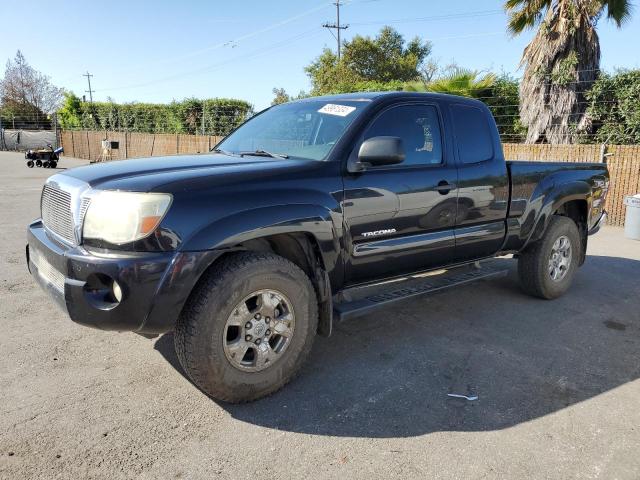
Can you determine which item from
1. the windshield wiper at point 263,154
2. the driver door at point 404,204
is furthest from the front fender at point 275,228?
the windshield wiper at point 263,154

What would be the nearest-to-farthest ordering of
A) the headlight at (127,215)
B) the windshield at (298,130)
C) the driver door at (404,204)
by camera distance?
the headlight at (127,215), the driver door at (404,204), the windshield at (298,130)

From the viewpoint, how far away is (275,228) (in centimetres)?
301

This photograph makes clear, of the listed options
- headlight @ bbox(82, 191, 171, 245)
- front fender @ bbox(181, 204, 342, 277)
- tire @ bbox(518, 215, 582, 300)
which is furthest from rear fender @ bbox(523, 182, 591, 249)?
headlight @ bbox(82, 191, 171, 245)

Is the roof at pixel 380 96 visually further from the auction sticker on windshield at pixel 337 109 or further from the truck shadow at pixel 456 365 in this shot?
the truck shadow at pixel 456 365

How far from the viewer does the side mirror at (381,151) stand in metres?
3.32

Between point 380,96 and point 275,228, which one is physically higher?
point 380,96

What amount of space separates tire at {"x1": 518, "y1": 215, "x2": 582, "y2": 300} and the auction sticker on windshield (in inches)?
102

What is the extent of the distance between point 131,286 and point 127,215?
387mm

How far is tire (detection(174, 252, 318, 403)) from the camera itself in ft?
9.24

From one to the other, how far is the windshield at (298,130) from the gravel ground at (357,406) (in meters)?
1.58

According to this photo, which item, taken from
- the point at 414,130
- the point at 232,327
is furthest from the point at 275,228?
the point at 414,130

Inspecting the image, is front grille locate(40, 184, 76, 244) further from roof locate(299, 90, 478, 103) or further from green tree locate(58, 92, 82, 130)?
green tree locate(58, 92, 82, 130)

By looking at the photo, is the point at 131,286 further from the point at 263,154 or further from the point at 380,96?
the point at 380,96

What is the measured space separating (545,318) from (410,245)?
1858mm
